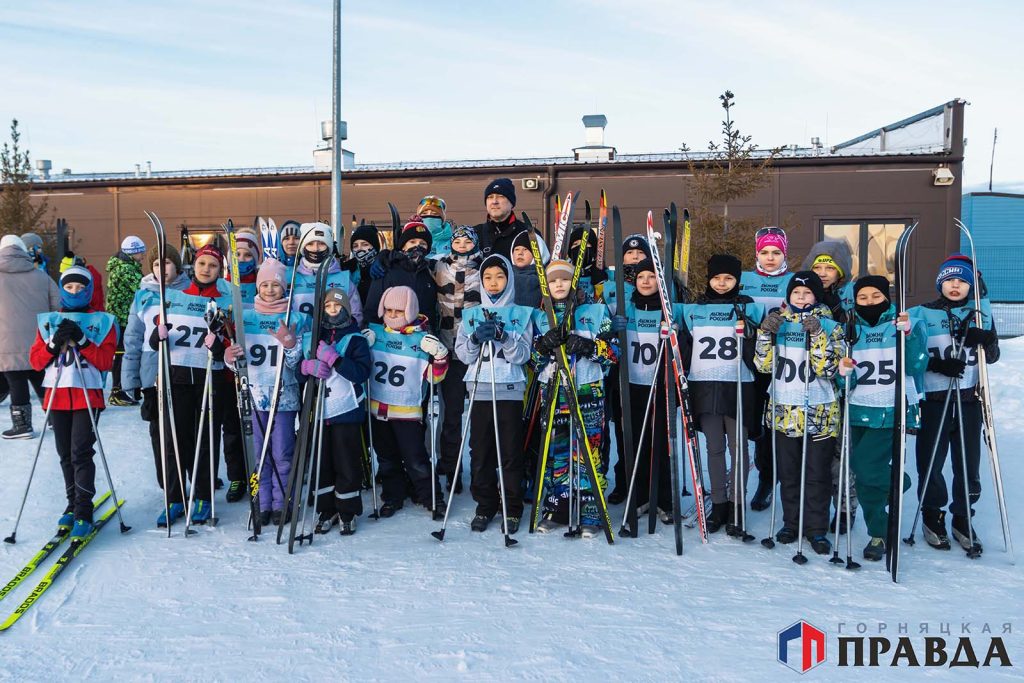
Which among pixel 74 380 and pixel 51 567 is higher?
pixel 74 380

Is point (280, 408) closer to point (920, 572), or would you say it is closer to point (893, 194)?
point (920, 572)

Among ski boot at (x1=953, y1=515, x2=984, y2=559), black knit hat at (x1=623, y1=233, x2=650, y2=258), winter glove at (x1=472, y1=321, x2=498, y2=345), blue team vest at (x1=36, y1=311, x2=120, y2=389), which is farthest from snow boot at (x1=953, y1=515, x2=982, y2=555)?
blue team vest at (x1=36, y1=311, x2=120, y2=389)

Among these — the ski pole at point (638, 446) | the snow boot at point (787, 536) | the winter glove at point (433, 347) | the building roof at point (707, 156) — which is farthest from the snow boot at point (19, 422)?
the building roof at point (707, 156)

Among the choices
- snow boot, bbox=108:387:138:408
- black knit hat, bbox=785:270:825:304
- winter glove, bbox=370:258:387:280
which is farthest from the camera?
snow boot, bbox=108:387:138:408

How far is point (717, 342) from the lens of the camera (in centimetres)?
448

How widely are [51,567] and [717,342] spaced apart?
13.4ft

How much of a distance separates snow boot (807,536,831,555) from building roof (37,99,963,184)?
9.66 meters

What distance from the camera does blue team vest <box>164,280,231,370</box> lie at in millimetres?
4594

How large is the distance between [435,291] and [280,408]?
4.38ft

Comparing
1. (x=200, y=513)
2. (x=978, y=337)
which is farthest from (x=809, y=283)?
(x=200, y=513)

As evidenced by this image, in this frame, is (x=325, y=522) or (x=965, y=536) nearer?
(x=965, y=536)

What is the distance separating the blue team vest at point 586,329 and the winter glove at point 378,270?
122 centimetres

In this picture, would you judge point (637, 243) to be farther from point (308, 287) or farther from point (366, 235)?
point (308, 287)

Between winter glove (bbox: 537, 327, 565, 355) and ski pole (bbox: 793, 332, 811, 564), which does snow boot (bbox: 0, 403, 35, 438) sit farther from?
ski pole (bbox: 793, 332, 811, 564)
